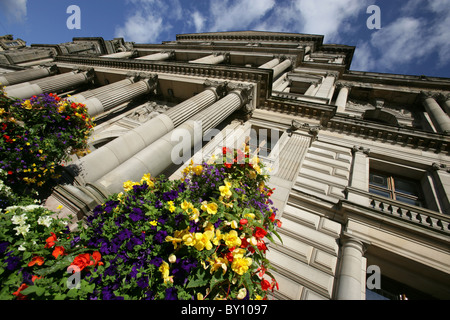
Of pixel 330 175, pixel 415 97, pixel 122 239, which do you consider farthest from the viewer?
pixel 415 97

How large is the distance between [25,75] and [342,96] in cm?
2630

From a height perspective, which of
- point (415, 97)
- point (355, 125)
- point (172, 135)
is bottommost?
point (172, 135)

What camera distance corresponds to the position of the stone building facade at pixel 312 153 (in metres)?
5.76

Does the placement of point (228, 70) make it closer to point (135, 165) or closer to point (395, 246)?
point (135, 165)

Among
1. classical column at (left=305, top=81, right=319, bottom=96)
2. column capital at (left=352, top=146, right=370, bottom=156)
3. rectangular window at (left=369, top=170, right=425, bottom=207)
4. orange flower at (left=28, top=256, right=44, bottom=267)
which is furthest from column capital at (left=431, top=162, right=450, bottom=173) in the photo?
orange flower at (left=28, top=256, right=44, bottom=267)

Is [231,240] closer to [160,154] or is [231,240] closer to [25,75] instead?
[160,154]

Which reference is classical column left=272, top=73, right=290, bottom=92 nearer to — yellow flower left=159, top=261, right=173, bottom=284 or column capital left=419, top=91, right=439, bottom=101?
column capital left=419, top=91, right=439, bottom=101

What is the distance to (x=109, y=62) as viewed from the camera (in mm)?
16141

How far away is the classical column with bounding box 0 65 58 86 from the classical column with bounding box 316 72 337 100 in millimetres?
23236

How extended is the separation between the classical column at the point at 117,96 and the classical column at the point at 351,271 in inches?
489

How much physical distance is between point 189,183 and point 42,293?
115 inches

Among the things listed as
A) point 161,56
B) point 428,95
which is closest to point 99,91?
point 161,56

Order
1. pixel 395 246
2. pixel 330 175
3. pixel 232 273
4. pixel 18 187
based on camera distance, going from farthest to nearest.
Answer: pixel 330 175 → pixel 395 246 → pixel 18 187 → pixel 232 273

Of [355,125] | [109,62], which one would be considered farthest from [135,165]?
[109,62]
